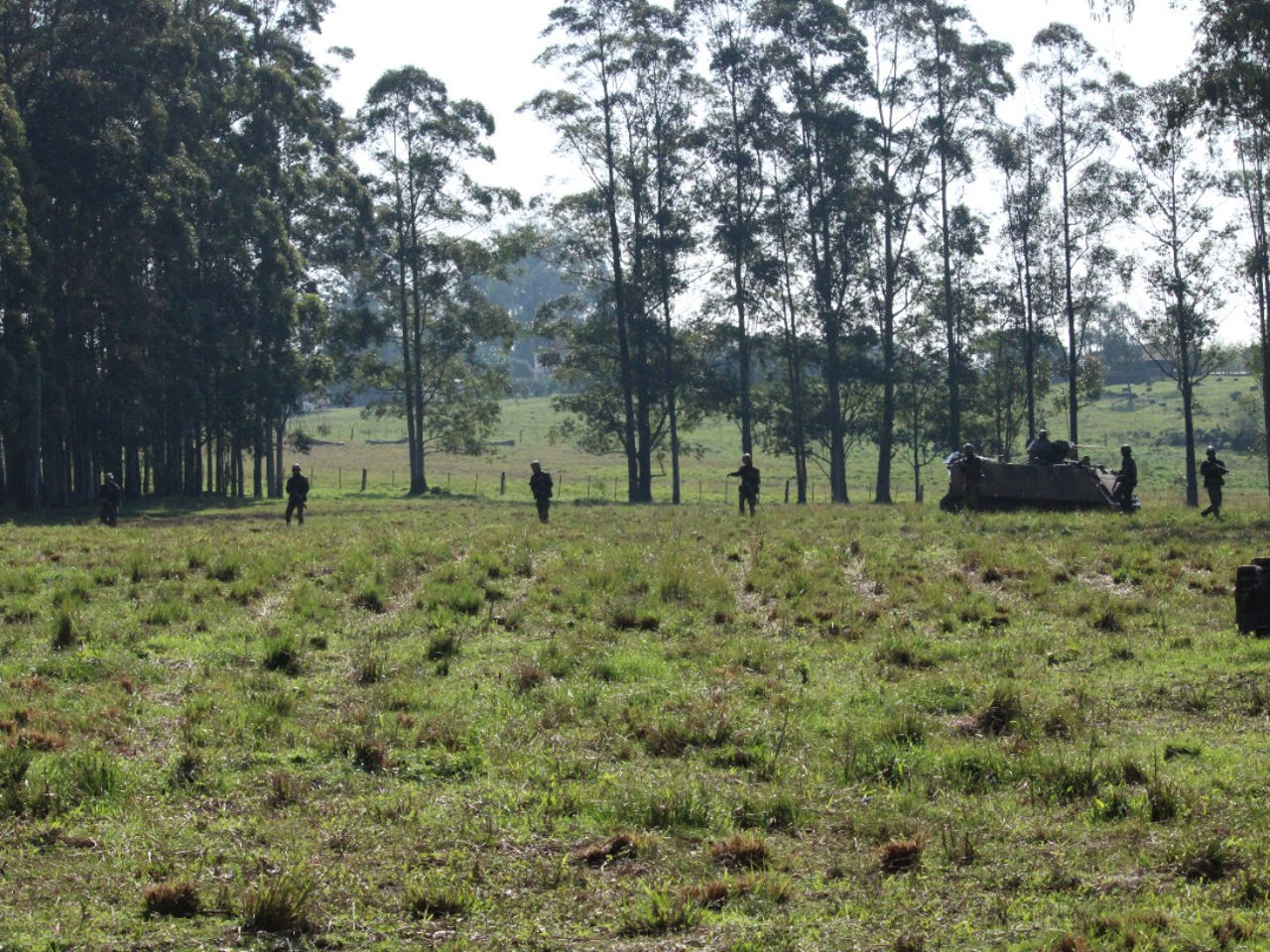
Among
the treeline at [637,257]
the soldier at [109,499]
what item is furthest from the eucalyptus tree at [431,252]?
the soldier at [109,499]

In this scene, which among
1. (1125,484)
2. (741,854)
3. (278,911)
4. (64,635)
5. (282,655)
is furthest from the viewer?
(1125,484)

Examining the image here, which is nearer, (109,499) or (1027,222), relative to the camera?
(109,499)

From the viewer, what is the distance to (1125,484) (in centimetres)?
3288

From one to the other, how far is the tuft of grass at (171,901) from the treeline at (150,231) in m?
35.0

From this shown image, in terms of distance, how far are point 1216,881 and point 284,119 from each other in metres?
55.8

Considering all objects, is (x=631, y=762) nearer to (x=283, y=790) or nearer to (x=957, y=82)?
(x=283, y=790)

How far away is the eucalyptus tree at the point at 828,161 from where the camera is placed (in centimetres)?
5794

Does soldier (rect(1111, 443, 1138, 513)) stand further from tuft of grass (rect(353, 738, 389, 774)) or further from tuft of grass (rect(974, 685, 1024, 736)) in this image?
tuft of grass (rect(353, 738, 389, 774))

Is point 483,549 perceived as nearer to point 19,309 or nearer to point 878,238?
point 19,309

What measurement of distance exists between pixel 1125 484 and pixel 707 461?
73.7m

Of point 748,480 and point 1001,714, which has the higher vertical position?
point 748,480

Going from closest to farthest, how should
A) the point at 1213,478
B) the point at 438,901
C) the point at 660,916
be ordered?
the point at 660,916
the point at 438,901
the point at 1213,478

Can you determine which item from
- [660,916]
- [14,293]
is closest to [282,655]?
[660,916]

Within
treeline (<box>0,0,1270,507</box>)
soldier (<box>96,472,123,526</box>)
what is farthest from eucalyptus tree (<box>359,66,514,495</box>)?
soldier (<box>96,472,123,526</box>)
